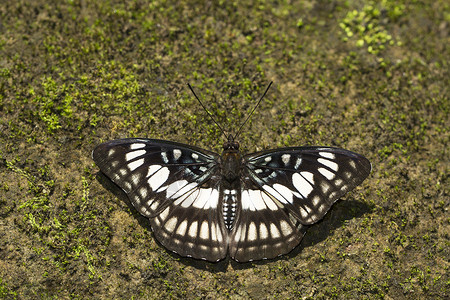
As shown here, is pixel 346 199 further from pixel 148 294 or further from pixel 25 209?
pixel 25 209

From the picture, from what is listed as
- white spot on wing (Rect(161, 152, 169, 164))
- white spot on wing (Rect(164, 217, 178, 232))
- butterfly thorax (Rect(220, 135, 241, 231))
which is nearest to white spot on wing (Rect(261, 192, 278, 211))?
butterfly thorax (Rect(220, 135, 241, 231))

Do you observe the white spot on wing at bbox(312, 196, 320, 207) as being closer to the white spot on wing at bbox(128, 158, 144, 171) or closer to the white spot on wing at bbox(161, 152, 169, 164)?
the white spot on wing at bbox(161, 152, 169, 164)

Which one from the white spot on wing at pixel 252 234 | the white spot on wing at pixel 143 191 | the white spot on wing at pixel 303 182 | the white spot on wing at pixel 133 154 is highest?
the white spot on wing at pixel 303 182

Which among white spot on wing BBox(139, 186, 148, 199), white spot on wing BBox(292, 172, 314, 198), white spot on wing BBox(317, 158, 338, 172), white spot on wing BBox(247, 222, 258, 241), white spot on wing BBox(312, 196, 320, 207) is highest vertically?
white spot on wing BBox(317, 158, 338, 172)

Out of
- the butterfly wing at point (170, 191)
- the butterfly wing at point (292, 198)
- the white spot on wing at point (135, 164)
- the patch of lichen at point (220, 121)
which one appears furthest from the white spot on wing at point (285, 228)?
the white spot on wing at point (135, 164)

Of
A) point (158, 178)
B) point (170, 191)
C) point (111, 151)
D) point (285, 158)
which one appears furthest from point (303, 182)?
point (111, 151)

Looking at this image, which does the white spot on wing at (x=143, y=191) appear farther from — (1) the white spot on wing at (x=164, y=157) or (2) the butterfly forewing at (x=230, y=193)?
(1) the white spot on wing at (x=164, y=157)

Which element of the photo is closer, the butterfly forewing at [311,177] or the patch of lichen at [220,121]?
the butterfly forewing at [311,177]
